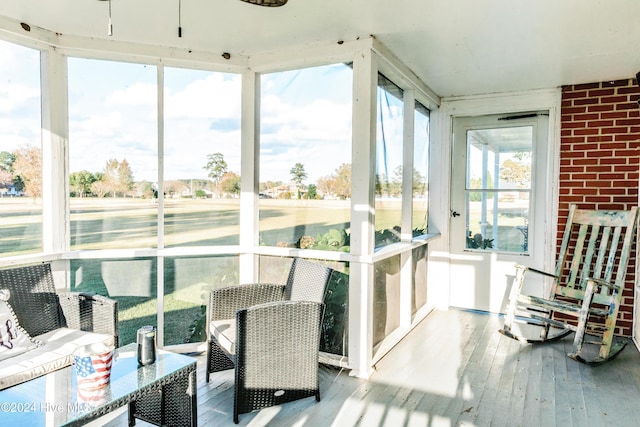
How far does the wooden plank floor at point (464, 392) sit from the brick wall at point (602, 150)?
4.23 feet

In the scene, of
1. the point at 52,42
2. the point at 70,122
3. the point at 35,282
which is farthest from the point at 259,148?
the point at 35,282

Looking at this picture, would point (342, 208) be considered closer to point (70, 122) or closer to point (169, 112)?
point (169, 112)

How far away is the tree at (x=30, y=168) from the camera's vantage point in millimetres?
2783

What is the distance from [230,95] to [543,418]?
3.21 metres

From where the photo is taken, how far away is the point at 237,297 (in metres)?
2.92

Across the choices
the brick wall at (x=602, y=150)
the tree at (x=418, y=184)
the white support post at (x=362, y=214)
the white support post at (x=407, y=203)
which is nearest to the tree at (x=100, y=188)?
the white support post at (x=362, y=214)

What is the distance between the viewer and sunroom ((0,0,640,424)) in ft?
8.89

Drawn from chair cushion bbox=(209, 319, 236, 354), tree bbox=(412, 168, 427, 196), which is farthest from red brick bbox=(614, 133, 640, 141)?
chair cushion bbox=(209, 319, 236, 354)

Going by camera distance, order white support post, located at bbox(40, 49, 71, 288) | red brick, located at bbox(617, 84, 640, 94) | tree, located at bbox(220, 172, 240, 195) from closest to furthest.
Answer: white support post, located at bbox(40, 49, 71, 288)
tree, located at bbox(220, 172, 240, 195)
red brick, located at bbox(617, 84, 640, 94)

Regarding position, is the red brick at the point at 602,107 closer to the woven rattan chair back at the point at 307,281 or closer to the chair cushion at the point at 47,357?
the woven rattan chair back at the point at 307,281

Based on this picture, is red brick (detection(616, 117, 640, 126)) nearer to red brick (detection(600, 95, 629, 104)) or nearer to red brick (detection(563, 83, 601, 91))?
red brick (detection(600, 95, 629, 104))

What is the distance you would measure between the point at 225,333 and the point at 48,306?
117cm

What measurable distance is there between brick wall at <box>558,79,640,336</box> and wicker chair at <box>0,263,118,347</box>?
13.7 feet

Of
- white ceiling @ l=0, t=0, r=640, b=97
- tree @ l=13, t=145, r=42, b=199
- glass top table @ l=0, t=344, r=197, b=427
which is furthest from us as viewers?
tree @ l=13, t=145, r=42, b=199
